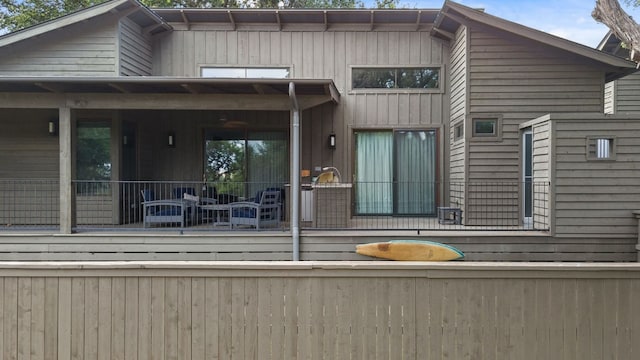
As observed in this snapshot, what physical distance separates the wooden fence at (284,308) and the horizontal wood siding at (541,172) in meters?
4.92

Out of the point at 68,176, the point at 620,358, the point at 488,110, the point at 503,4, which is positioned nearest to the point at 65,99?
the point at 68,176

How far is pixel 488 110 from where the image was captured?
8.67 metres

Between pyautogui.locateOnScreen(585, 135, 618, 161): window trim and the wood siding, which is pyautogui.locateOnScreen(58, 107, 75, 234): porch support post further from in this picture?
the wood siding

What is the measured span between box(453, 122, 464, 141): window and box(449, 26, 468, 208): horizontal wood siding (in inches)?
1.7

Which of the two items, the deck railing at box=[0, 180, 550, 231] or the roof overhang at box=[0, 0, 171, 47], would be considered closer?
the deck railing at box=[0, 180, 550, 231]

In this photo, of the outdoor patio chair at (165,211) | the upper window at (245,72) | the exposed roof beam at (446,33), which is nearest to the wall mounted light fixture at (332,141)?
the upper window at (245,72)

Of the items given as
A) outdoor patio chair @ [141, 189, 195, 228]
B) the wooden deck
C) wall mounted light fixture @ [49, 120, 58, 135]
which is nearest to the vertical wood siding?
the wooden deck

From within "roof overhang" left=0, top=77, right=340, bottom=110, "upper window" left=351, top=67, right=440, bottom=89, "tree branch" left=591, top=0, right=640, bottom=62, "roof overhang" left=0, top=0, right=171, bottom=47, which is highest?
"roof overhang" left=0, top=0, right=171, bottom=47

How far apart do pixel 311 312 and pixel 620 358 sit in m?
1.69

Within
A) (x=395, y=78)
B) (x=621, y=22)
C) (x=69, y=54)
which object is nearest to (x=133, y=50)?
(x=69, y=54)

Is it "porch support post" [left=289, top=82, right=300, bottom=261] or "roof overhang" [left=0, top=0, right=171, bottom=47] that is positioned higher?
"roof overhang" [left=0, top=0, right=171, bottom=47]

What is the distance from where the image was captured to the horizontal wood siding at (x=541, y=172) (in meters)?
7.10

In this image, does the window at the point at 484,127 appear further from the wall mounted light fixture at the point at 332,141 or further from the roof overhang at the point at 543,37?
the wall mounted light fixture at the point at 332,141

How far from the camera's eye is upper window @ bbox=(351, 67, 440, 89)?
10.2 metres
